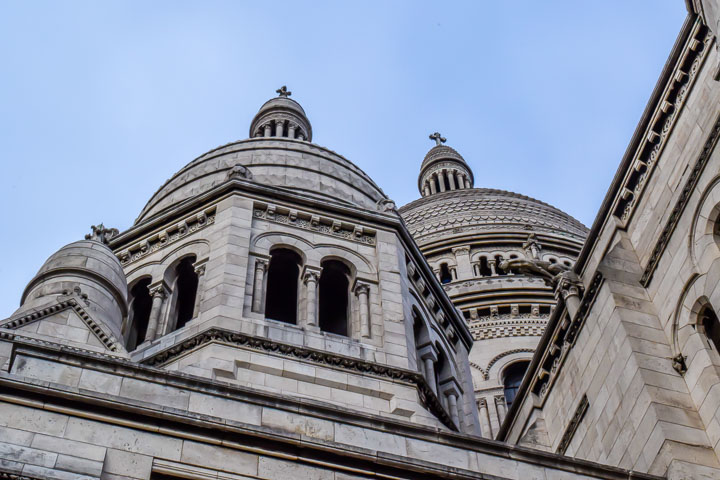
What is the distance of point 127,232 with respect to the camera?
26.0 m

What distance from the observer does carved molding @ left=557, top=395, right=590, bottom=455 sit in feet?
61.6

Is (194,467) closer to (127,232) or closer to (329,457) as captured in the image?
(329,457)

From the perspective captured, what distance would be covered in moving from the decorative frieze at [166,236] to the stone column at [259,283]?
6.71ft

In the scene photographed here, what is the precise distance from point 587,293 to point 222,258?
7779mm

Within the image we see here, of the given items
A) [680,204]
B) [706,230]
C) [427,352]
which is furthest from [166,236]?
[706,230]

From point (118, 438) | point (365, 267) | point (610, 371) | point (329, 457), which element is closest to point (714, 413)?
point (610, 371)

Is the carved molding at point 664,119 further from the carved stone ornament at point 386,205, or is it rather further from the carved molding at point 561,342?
the carved stone ornament at point 386,205

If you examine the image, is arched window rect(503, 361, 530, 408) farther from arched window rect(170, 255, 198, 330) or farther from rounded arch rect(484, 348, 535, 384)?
arched window rect(170, 255, 198, 330)

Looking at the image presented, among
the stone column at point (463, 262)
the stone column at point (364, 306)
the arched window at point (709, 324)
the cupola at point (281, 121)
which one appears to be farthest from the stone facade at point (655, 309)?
the stone column at point (463, 262)

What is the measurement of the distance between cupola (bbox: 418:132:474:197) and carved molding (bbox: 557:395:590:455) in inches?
1761

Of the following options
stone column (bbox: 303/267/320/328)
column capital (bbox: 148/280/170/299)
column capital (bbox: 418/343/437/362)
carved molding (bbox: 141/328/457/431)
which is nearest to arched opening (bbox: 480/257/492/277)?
column capital (bbox: 418/343/437/362)

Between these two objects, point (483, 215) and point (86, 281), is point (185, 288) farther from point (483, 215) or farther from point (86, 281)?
point (483, 215)

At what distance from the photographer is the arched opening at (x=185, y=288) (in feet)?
79.8

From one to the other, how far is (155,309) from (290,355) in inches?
157
